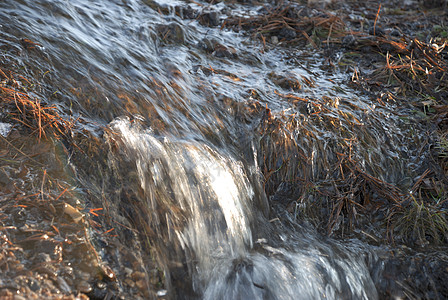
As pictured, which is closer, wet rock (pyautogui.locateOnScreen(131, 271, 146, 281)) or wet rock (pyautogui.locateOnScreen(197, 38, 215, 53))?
wet rock (pyautogui.locateOnScreen(131, 271, 146, 281))

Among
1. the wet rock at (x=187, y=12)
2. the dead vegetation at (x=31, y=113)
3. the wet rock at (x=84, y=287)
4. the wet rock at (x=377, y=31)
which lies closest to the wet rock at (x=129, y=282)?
the wet rock at (x=84, y=287)

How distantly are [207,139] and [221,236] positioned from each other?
0.76 meters

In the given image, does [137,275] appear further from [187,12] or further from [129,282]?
[187,12]

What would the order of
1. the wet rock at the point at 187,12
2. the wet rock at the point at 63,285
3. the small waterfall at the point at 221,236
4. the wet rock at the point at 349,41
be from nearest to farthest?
1. the wet rock at the point at 63,285
2. the small waterfall at the point at 221,236
3. the wet rock at the point at 349,41
4. the wet rock at the point at 187,12

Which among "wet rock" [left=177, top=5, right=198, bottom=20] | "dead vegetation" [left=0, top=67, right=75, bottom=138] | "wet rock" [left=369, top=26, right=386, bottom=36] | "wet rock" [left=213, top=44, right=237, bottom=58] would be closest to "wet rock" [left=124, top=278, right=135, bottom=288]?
"dead vegetation" [left=0, top=67, right=75, bottom=138]

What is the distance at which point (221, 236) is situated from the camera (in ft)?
8.30

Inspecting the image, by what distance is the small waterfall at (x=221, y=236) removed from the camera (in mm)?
2357

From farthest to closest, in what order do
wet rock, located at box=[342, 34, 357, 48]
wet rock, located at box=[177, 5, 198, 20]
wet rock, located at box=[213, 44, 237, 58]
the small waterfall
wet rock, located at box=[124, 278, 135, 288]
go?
wet rock, located at box=[177, 5, 198, 20]
wet rock, located at box=[342, 34, 357, 48]
wet rock, located at box=[213, 44, 237, 58]
the small waterfall
wet rock, located at box=[124, 278, 135, 288]

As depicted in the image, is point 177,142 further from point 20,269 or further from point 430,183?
point 430,183

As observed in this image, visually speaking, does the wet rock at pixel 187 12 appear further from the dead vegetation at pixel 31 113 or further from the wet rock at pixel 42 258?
the wet rock at pixel 42 258

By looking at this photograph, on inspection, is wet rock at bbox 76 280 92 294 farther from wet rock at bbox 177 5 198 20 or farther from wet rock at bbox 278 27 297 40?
wet rock at bbox 278 27 297 40

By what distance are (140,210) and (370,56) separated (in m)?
3.32

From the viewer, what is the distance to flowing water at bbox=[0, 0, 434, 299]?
238cm

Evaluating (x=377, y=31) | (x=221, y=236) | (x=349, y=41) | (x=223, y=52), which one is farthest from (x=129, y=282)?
(x=377, y=31)
